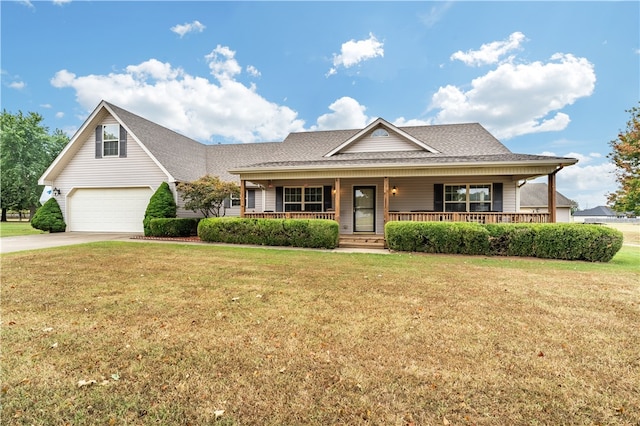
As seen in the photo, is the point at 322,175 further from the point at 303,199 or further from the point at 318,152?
the point at 318,152

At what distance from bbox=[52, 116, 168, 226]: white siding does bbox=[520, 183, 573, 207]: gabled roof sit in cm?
3822

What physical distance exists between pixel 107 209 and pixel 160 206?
167 inches

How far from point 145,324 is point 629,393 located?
4592mm

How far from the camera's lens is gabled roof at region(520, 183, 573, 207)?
33875 mm

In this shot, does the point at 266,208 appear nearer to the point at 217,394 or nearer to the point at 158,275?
the point at 158,275

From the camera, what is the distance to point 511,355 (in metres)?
2.76

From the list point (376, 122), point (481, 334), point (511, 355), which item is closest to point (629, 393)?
point (511, 355)

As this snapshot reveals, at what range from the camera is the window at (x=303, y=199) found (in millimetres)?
13844

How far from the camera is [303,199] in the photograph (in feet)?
45.8

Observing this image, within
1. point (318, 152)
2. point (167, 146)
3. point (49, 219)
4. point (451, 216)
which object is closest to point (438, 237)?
point (451, 216)

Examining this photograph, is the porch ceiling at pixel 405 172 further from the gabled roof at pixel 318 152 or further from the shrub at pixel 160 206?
the shrub at pixel 160 206

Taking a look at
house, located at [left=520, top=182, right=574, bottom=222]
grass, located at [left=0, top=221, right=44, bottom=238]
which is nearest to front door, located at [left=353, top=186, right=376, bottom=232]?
grass, located at [left=0, top=221, right=44, bottom=238]

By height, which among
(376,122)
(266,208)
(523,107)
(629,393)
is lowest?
(629,393)

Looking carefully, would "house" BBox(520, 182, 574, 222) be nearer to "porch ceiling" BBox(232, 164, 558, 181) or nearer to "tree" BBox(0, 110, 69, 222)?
"porch ceiling" BBox(232, 164, 558, 181)
